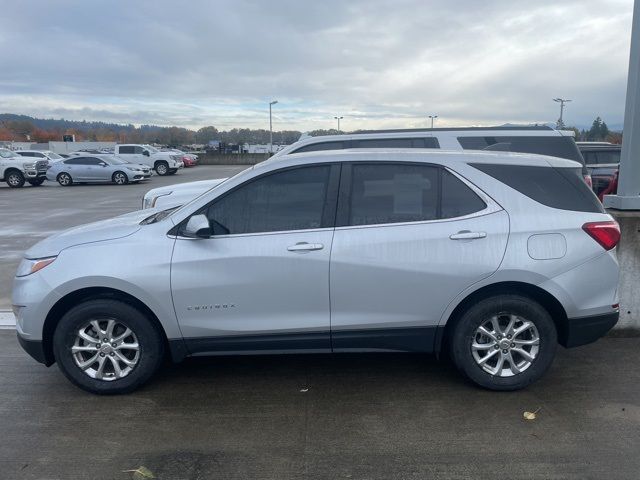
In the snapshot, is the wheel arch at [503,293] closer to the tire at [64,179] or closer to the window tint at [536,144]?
the window tint at [536,144]

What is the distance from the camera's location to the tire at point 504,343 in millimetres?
4078

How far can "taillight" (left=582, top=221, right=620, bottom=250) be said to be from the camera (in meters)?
4.06

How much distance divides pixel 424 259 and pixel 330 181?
0.89 meters

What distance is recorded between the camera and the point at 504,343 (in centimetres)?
414

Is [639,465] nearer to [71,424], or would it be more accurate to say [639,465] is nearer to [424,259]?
[424,259]

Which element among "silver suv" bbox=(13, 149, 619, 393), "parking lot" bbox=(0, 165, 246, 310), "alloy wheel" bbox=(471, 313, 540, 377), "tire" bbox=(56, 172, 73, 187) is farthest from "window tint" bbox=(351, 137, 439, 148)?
"tire" bbox=(56, 172, 73, 187)

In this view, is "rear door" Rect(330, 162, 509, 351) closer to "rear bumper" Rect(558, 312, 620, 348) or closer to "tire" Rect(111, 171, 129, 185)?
"rear bumper" Rect(558, 312, 620, 348)

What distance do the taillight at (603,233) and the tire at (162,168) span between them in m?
34.2

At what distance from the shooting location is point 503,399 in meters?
4.11

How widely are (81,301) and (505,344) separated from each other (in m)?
3.12

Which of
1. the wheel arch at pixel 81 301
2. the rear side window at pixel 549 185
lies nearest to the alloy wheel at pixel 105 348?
the wheel arch at pixel 81 301

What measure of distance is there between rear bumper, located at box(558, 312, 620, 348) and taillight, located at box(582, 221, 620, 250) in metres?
0.54

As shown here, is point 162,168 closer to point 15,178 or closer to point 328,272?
point 15,178

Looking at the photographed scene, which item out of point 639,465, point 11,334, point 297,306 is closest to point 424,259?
point 297,306
